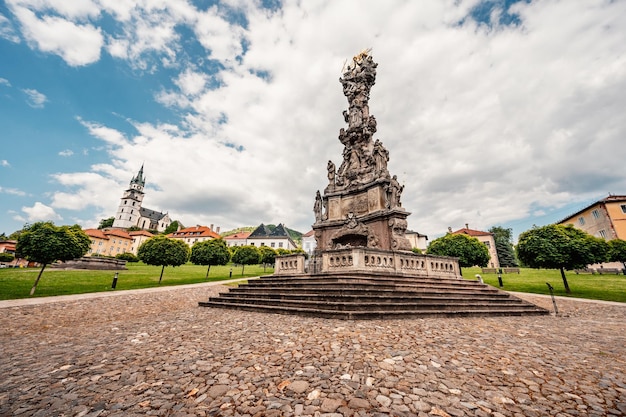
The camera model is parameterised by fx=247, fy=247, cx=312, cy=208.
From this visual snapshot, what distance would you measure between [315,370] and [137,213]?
429 ft

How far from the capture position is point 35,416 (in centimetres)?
286

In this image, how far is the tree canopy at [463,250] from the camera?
3194 centimetres

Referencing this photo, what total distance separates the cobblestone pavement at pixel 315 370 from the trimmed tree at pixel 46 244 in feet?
34.6

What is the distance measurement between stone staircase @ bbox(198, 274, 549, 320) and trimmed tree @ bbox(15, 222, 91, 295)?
1210 centimetres

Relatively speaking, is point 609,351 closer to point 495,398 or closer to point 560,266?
point 495,398

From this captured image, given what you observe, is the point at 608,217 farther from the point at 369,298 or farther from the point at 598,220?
the point at 369,298

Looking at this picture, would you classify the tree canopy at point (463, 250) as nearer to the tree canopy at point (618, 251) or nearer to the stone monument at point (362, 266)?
the tree canopy at point (618, 251)

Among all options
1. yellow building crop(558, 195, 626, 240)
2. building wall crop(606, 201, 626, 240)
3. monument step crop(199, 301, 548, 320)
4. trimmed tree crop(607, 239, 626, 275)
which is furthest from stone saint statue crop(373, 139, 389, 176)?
building wall crop(606, 201, 626, 240)

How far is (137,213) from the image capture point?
109 m

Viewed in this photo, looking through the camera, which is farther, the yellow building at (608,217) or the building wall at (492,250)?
the building wall at (492,250)

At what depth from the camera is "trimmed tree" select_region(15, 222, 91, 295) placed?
50.3 ft

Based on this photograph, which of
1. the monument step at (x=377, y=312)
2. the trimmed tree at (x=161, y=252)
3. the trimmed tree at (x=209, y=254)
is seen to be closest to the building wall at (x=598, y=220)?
the monument step at (x=377, y=312)

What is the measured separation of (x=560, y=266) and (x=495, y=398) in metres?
22.5

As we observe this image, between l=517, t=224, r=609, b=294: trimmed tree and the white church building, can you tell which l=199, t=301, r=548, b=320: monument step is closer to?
l=517, t=224, r=609, b=294: trimmed tree
